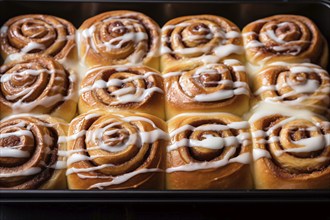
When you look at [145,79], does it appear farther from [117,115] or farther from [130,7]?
[130,7]

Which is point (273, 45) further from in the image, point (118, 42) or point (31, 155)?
point (31, 155)

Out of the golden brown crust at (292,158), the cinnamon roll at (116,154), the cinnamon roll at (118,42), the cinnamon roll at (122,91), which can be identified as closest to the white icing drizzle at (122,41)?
the cinnamon roll at (118,42)

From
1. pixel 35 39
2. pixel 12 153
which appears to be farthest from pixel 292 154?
pixel 35 39

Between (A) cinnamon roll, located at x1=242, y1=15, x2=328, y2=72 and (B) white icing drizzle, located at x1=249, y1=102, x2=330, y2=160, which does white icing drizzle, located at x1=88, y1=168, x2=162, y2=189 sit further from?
(A) cinnamon roll, located at x1=242, y1=15, x2=328, y2=72

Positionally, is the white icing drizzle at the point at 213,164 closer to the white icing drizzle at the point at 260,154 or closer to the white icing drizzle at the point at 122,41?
the white icing drizzle at the point at 260,154

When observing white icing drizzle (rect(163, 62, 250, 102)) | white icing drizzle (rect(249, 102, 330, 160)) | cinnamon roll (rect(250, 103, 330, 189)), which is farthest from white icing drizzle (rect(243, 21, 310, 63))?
cinnamon roll (rect(250, 103, 330, 189))
